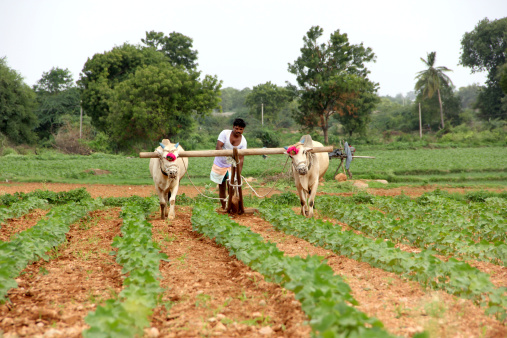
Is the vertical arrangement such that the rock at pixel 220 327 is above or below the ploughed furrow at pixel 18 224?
above

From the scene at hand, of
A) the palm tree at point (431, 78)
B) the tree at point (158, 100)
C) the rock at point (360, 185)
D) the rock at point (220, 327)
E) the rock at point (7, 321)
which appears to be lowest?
the rock at point (360, 185)

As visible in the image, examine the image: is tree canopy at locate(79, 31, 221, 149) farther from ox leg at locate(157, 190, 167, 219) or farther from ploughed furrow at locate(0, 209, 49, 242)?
ox leg at locate(157, 190, 167, 219)

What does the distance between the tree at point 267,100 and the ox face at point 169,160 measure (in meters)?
48.9

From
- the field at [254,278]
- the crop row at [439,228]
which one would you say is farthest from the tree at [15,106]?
the crop row at [439,228]

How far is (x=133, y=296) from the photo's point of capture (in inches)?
153

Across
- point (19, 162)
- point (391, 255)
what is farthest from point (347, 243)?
point (19, 162)

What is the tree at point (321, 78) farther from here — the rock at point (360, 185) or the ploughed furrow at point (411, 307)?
the ploughed furrow at point (411, 307)

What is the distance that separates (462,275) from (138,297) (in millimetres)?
3166

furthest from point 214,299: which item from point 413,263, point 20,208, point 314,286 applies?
point 20,208

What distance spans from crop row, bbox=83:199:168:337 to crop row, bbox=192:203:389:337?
1.14 metres

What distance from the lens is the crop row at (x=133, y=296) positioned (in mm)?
3250

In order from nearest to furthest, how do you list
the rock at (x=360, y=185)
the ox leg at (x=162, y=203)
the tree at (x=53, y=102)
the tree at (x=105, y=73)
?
1. the ox leg at (x=162, y=203)
2. the rock at (x=360, y=185)
3. the tree at (x=105, y=73)
4. the tree at (x=53, y=102)

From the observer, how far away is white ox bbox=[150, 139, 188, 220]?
9008 mm

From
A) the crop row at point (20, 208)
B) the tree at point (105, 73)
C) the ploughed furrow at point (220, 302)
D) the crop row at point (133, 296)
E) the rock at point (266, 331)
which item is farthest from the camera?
the tree at point (105, 73)
